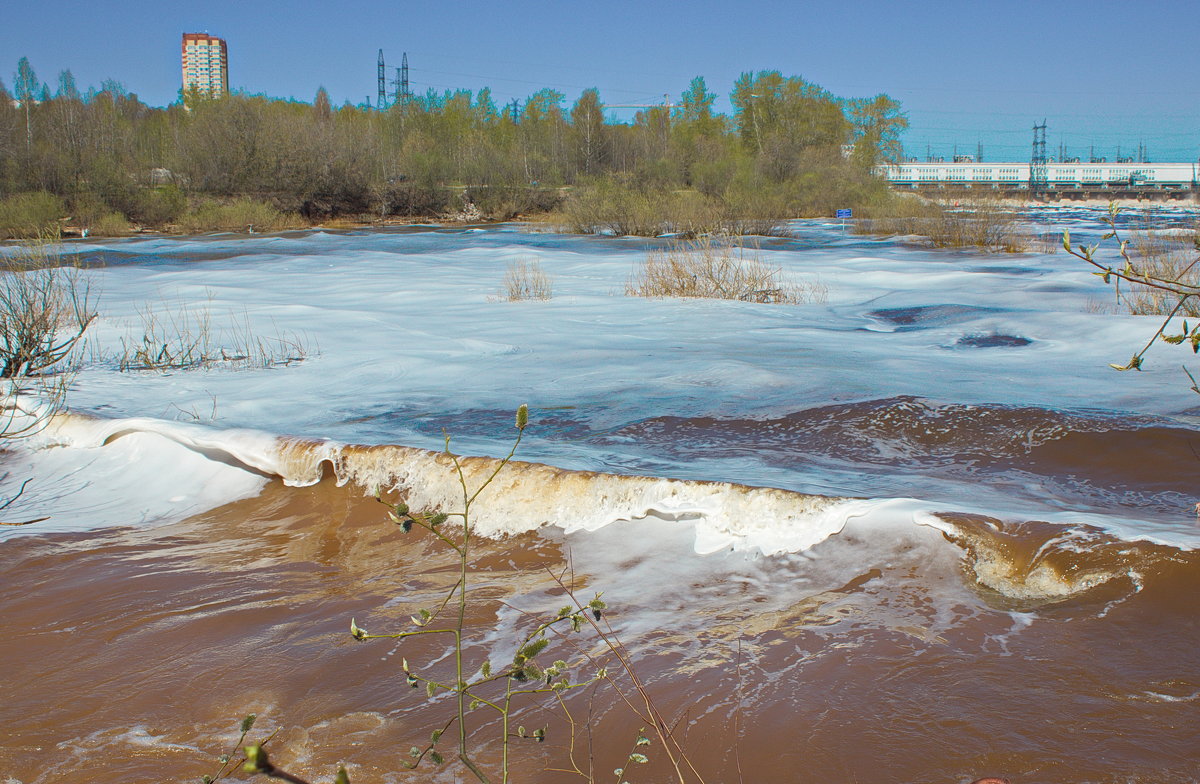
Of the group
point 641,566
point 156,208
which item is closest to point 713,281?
point 641,566

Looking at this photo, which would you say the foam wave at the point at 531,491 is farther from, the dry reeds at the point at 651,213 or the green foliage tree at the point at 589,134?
the green foliage tree at the point at 589,134

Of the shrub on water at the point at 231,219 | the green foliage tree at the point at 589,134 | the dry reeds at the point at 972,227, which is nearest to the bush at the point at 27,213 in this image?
the shrub on water at the point at 231,219

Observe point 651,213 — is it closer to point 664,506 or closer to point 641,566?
point 664,506

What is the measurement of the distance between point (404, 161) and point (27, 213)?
22.4m

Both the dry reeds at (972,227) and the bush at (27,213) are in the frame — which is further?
the bush at (27,213)

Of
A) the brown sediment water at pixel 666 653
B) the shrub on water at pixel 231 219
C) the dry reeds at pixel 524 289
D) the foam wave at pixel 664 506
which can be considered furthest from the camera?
the shrub on water at pixel 231 219

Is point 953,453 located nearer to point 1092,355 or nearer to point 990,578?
point 990,578

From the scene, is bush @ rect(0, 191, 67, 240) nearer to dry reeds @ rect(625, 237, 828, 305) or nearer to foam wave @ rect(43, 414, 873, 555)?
dry reeds @ rect(625, 237, 828, 305)

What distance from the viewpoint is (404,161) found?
166ft

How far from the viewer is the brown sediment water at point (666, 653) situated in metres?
3.25

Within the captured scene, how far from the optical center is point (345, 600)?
4688 millimetres

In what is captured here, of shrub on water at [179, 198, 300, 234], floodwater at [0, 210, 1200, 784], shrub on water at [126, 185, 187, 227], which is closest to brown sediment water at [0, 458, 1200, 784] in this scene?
floodwater at [0, 210, 1200, 784]

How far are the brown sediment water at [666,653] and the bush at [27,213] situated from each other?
2780 centimetres

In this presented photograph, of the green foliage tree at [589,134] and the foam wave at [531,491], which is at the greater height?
the green foliage tree at [589,134]
